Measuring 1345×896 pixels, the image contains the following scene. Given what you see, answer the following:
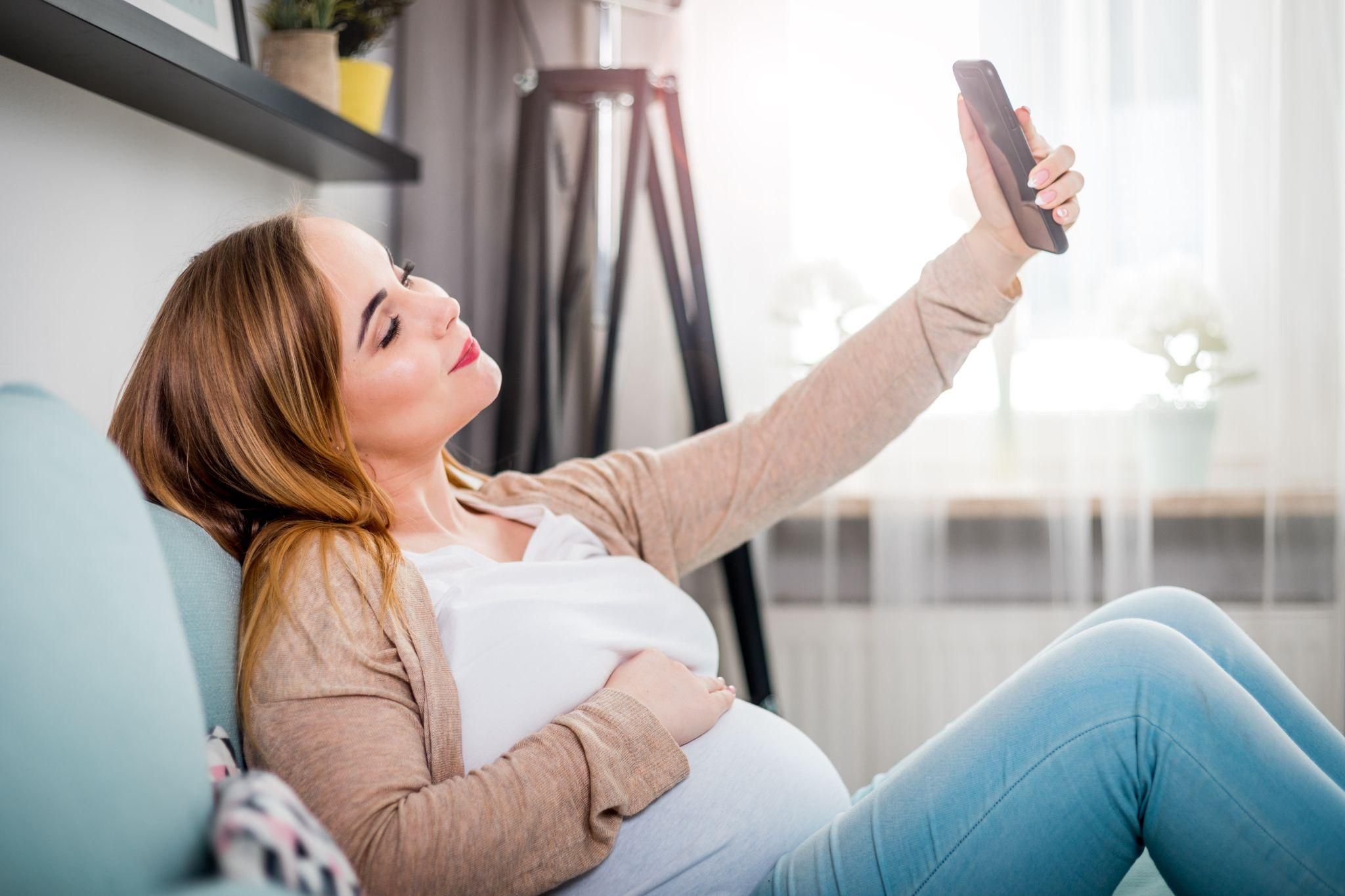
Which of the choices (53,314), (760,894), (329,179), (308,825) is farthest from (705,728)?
(329,179)

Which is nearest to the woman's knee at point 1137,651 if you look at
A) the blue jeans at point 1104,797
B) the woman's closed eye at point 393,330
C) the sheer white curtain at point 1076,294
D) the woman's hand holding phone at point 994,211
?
the blue jeans at point 1104,797

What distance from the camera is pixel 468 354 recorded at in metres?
1.09

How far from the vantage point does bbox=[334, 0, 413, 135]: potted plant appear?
159cm

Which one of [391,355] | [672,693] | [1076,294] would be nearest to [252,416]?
[391,355]

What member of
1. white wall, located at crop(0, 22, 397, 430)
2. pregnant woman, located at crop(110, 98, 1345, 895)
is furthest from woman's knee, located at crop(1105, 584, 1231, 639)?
white wall, located at crop(0, 22, 397, 430)

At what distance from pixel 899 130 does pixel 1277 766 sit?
144cm

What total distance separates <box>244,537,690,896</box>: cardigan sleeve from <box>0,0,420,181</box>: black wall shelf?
1.84 ft

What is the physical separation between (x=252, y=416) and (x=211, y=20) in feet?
2.09

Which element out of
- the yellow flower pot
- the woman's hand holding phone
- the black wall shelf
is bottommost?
the woman's hand holding phone

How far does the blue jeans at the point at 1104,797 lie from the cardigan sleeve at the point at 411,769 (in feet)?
0.64

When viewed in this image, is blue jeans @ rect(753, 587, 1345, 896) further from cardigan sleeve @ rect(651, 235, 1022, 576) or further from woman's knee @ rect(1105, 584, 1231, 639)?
cardigan sleeve @ rect(651, 235, 1022, 576)

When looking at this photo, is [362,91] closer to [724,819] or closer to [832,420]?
[832,420]

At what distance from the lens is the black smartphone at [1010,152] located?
1.07 metres

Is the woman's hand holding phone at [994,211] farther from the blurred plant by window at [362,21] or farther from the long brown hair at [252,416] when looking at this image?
the blurred plant by window at [362,21]
